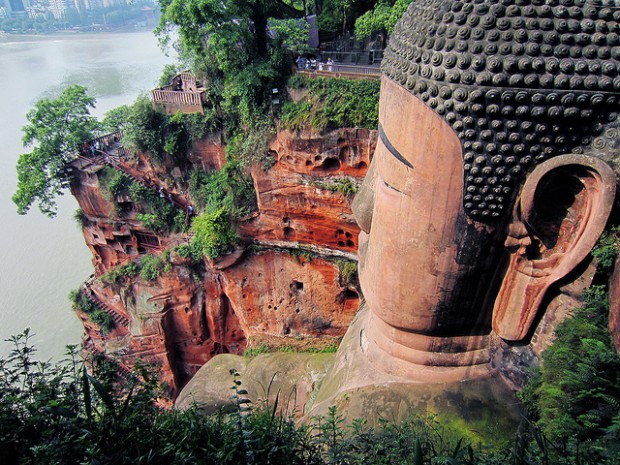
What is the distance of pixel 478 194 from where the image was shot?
379 cm

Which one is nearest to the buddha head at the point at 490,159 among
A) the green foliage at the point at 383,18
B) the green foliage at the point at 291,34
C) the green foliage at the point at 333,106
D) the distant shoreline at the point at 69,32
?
the green foliage at the point at 333,106

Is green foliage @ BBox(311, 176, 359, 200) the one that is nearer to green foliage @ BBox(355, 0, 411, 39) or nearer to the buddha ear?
green foliage @ BBox(355, 0, 411, 39)

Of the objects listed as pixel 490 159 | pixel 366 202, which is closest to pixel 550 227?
pixel 490 159

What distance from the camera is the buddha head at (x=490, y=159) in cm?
339

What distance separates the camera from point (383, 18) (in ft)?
38.7

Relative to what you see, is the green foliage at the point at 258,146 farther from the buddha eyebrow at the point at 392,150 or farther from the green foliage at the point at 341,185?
the buddha eyebrow at the point at 392,150

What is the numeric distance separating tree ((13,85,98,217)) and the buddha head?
43.3ft

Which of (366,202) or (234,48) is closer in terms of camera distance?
(366,202)

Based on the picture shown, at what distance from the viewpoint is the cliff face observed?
1162cm

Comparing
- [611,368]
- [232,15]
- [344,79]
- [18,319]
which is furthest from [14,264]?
[611,368]

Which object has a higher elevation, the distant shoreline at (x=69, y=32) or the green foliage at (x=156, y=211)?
the green foliage at (x=156, y=211)

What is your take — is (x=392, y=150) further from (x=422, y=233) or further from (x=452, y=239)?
(x=452, y=239)

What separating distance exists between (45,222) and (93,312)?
12.4 meters

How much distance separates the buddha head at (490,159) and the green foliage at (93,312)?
13.0m
